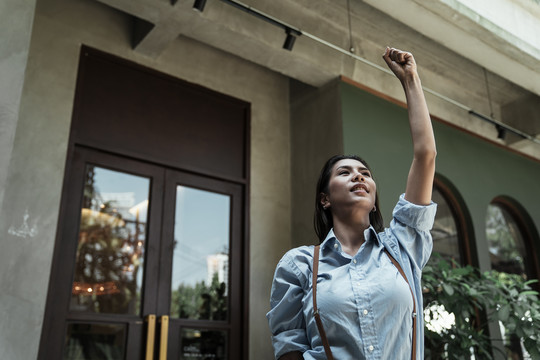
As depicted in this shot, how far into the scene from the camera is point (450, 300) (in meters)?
A: 4.11

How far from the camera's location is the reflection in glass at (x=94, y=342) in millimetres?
3648

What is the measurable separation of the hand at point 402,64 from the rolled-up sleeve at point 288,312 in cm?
63

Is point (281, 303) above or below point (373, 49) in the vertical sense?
below

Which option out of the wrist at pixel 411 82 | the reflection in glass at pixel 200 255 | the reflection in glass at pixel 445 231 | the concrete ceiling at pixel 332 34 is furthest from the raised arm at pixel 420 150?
the reflection in glass at pixel 445 231

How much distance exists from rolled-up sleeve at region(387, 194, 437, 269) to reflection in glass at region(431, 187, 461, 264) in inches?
163

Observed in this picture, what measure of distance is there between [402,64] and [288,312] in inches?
31.3

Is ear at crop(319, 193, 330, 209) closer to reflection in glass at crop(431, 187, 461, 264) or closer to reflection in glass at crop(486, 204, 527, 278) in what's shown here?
reflection in glass at crop(431, 187, 461, 264)

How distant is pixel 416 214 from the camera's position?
1.50 metres

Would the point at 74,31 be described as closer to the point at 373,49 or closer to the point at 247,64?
the point at 247,64

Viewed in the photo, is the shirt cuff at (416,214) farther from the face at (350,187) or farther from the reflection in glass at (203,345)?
the reflection in glass at (203,345)

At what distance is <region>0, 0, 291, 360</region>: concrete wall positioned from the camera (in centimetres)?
349

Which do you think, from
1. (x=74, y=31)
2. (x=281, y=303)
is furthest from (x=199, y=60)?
(x=281, y=303)

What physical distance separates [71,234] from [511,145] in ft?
17.0

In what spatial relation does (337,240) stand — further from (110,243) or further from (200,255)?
(200,255)
